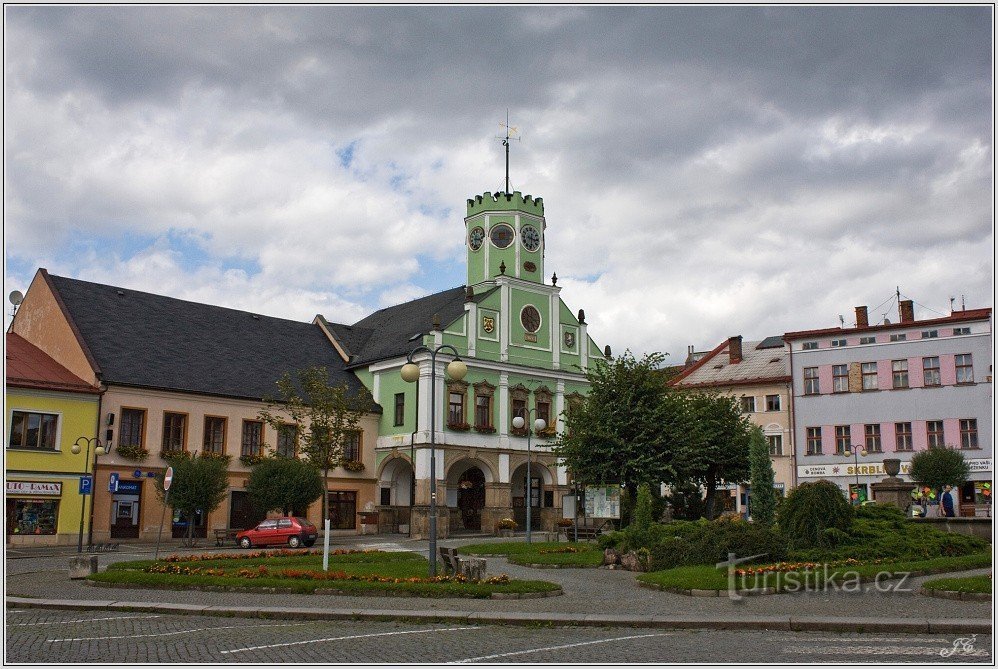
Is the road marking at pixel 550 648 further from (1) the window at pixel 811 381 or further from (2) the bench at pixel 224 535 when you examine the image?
(1) the window at pixel 811 381

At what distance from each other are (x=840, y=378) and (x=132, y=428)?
3985 cm

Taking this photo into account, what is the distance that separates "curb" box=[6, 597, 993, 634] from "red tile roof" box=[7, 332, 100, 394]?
2649cm

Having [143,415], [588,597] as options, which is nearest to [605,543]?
[588,597]

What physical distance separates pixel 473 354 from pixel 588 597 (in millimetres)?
36366

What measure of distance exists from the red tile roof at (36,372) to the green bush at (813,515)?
3094 cm

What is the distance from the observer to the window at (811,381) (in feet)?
198

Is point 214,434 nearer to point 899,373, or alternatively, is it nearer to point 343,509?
point 343,509

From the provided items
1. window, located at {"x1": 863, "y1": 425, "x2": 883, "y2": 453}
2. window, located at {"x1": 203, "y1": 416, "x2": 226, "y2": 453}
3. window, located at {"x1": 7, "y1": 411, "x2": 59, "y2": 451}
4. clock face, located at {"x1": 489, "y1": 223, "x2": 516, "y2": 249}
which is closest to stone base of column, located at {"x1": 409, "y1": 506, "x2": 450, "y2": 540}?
window, located at {"x1": 203, "y1": 416, "x2": 226, "y2": 453}

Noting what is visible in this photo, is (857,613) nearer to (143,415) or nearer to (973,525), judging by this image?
(973,525)

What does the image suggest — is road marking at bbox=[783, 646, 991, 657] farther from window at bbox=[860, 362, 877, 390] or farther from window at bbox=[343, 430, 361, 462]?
window at bbox=[860, 362, 877, 390]

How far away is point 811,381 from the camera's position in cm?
6072

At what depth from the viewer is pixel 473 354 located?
179 feet

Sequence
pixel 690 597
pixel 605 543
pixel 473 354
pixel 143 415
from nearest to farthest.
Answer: pixel 690 597 < pixel 605 543 < pixel 143 415 < pixel 473 354

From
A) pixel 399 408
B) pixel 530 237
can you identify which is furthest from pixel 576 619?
pixel 530 237
